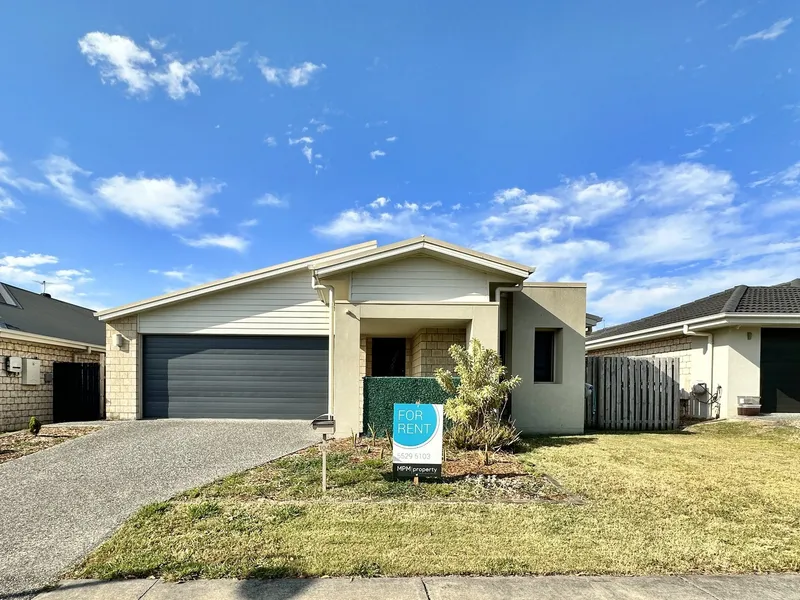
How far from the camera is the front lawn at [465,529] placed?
3.69 meters

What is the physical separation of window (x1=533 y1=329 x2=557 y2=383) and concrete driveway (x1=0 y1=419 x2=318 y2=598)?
6.08 metres

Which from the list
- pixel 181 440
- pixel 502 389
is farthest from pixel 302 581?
pixel 181 440

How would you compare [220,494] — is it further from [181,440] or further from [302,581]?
[181,440]

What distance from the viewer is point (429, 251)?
984 centimetres

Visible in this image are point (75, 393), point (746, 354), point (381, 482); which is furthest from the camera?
point (75, 393)

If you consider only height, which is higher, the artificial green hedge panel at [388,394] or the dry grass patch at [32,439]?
the artificial green hedge panel at [388,394]

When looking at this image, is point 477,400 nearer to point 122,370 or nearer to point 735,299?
point 122,370

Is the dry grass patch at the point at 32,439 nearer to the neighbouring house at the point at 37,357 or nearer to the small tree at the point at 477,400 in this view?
the neighbouring house at the point at 37,357

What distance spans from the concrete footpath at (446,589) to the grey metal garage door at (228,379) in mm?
9314

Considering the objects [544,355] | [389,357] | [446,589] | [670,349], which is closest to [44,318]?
[389,357]

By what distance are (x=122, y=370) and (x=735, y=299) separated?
1929 centimetres

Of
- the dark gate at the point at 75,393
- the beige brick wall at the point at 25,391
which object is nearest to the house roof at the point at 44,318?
the beige brick wall at the point at 25,391

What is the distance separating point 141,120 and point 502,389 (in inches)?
463

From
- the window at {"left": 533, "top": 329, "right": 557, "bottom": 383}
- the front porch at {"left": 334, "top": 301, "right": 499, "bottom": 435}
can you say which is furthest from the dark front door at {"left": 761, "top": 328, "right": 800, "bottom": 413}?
the front porch at {"left": 334, "top": 301, "right": 499, "bottom": 435}
